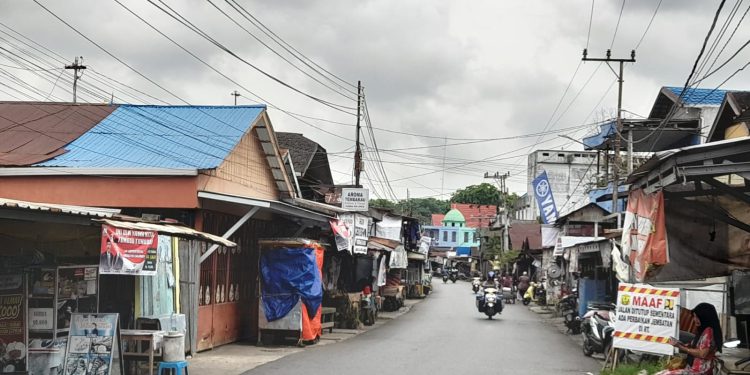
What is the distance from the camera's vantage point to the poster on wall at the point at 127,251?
34.6ft

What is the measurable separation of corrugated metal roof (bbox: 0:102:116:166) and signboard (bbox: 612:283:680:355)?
13241mm

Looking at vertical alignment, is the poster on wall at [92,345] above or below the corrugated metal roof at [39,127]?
below

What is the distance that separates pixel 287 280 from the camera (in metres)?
19.7

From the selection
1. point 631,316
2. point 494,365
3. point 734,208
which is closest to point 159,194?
point 494,365

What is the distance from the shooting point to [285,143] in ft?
117

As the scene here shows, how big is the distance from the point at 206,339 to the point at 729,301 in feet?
38.2

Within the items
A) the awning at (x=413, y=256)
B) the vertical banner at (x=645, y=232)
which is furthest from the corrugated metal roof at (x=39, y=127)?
the awning at (x=413, y=256)

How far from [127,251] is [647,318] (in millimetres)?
8870

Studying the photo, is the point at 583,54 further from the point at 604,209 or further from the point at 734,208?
the point at 734,208

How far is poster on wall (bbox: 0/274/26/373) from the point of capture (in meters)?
10.7

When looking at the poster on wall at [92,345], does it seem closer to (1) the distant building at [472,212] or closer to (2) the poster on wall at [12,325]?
(2) the poster on wall at [12,325]

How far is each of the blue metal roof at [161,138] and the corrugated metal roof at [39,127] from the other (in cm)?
38

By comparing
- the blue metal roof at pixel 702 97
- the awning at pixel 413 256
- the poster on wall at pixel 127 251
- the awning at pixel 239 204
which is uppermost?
the blue metal roof at pixel 702 97

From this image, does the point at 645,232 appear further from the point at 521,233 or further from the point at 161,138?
the point at 521,233
